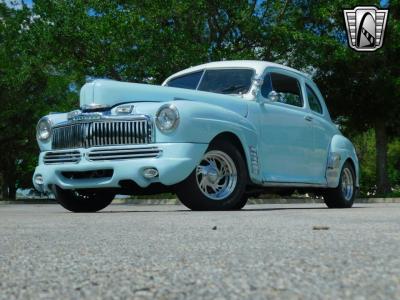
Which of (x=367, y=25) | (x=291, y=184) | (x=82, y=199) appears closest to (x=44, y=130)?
(x=82, y=199)

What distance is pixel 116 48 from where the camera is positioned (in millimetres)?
20375

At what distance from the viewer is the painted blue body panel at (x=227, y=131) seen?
24.6ft

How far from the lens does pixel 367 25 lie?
23766mm

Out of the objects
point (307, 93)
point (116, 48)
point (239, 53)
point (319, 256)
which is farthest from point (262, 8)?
point (319, 256)

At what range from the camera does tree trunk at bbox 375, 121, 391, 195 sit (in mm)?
25172

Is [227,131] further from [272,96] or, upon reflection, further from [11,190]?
[11,190]

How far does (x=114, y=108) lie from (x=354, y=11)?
1727 cm

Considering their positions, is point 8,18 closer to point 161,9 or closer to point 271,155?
point 161,9

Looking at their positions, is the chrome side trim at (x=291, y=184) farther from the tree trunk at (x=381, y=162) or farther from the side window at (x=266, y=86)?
the tree trunk at (x=381, y=162)

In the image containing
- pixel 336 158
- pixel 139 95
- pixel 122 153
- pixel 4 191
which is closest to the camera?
pixel 122 153

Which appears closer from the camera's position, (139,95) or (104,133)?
(104,133)

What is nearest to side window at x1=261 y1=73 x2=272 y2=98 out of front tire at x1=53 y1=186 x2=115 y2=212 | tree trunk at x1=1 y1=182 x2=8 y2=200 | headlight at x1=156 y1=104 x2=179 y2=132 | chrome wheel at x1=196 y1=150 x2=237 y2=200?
chrome wheel at x1=196 y1=150 x2=237 y2=200

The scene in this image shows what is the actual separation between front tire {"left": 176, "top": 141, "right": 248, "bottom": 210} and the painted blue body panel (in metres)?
0.17

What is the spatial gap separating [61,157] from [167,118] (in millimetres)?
1521
